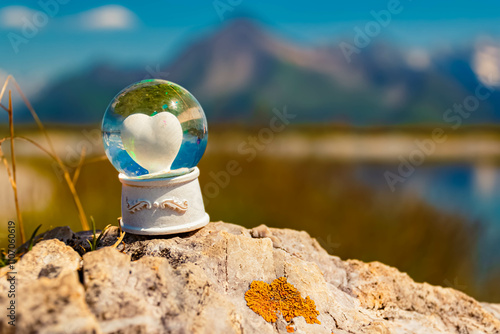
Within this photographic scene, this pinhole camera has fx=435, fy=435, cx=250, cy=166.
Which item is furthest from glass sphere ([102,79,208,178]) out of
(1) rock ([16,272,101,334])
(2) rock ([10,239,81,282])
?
(1) rock ([16,272,101,334])

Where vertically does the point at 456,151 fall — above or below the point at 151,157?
below

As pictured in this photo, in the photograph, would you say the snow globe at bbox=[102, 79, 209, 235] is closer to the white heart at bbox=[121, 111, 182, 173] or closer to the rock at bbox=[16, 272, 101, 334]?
the white heart at bbox=[121, 111, 182, 173]

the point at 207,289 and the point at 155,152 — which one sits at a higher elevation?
the point at 155,152

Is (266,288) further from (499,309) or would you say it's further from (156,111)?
(499,309)

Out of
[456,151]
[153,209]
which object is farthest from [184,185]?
[456,151]

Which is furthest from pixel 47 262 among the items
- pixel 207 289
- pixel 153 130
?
pixel 153 130

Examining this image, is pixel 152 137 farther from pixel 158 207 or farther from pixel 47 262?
pixel 47 262
